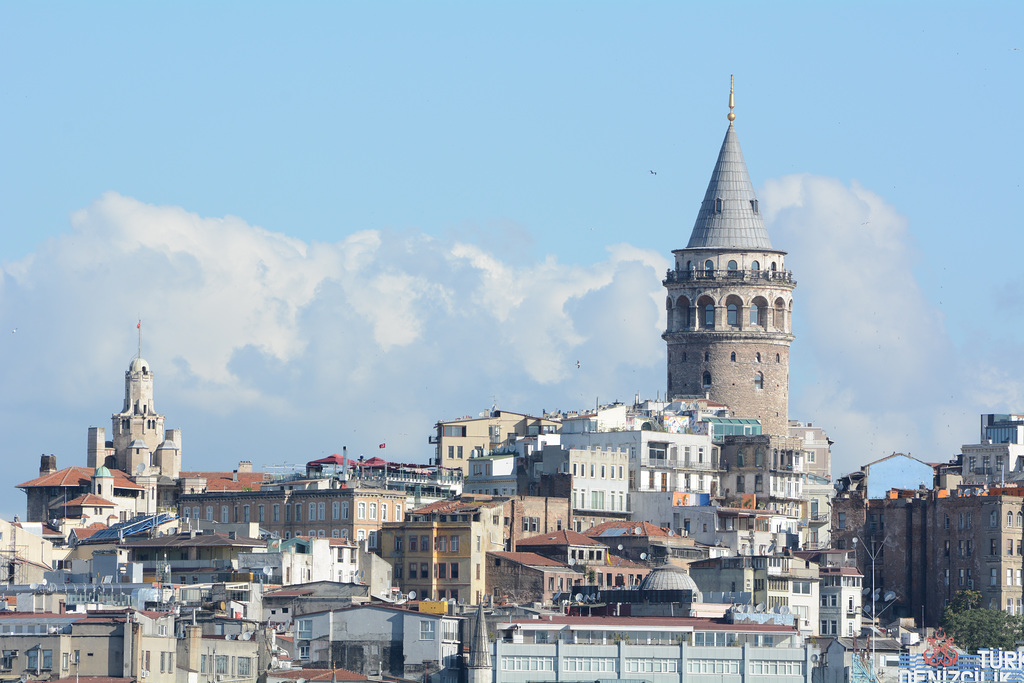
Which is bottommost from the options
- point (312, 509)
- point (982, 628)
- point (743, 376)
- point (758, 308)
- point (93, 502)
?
point (982, 628)

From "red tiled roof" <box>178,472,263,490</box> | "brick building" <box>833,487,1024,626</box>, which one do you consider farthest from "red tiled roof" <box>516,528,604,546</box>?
"red tiled roof" <box>178,472,263,490</box>

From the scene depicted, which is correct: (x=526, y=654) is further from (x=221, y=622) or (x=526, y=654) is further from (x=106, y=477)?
(x=106, y=477)

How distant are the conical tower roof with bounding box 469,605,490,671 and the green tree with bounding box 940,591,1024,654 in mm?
30188

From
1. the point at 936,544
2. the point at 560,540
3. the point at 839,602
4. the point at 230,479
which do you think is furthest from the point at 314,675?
the point at 230,479

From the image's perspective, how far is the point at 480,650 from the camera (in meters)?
106

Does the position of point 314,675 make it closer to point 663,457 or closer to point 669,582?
point 669,582

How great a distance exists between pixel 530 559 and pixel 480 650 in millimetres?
25432

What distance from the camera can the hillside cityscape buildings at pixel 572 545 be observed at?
107500 mm

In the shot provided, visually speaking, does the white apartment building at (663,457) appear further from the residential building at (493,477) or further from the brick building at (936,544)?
the brick building at (936,544)

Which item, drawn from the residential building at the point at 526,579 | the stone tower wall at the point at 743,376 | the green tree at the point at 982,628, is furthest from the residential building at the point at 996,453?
the residential building at the point at 526,579

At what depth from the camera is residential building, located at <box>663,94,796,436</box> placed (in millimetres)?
158000

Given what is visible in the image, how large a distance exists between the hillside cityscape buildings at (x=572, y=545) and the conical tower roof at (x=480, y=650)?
0.26 ft

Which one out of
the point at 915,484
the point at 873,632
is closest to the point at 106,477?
the point at 915,484

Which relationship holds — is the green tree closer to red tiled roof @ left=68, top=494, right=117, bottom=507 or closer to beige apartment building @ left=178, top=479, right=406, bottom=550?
beige apartment building @ left=178, top=479, right=406, bottom=550
